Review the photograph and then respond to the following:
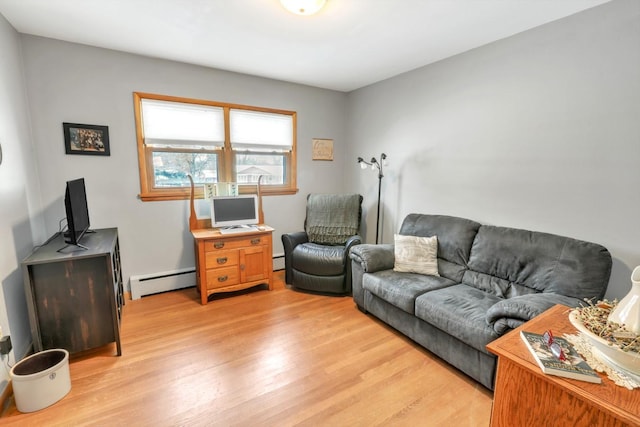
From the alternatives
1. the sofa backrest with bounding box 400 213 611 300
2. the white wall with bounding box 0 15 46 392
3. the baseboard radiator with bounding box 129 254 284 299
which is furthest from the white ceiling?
the baseboard radiator with bounding box 129 254 284 299

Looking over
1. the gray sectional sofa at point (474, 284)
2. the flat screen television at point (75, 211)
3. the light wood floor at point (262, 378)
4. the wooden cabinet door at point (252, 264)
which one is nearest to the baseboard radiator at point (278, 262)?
the wooden cabinet door at point (252, 264)

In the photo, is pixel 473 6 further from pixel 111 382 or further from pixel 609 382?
pixel 111 382

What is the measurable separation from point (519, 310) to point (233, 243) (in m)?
2.49

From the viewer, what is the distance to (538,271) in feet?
6.94

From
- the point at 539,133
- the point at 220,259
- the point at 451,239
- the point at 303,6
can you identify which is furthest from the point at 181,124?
the point at 539,133

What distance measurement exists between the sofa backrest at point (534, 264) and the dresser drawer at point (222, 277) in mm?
2220

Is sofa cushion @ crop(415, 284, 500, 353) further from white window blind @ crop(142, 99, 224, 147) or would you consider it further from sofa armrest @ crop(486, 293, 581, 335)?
white window blind @ crop(142, 99, 224, 147)

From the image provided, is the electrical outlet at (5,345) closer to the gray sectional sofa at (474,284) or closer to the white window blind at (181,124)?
the white window blind at (181,124)

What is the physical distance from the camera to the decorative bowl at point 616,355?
0.95m

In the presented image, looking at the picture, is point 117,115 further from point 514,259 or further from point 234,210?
point 514,259

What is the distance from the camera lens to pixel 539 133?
7.55 ft

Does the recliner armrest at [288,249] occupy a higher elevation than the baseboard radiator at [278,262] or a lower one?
higher

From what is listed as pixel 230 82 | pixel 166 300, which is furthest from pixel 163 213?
pixel 230 82

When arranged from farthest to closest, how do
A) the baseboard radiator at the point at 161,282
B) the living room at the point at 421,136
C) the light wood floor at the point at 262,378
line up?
the baseboard radiator at the point at 161,282 → the living room at the point at 421,136 → the light wood floor at the point at 262,378
